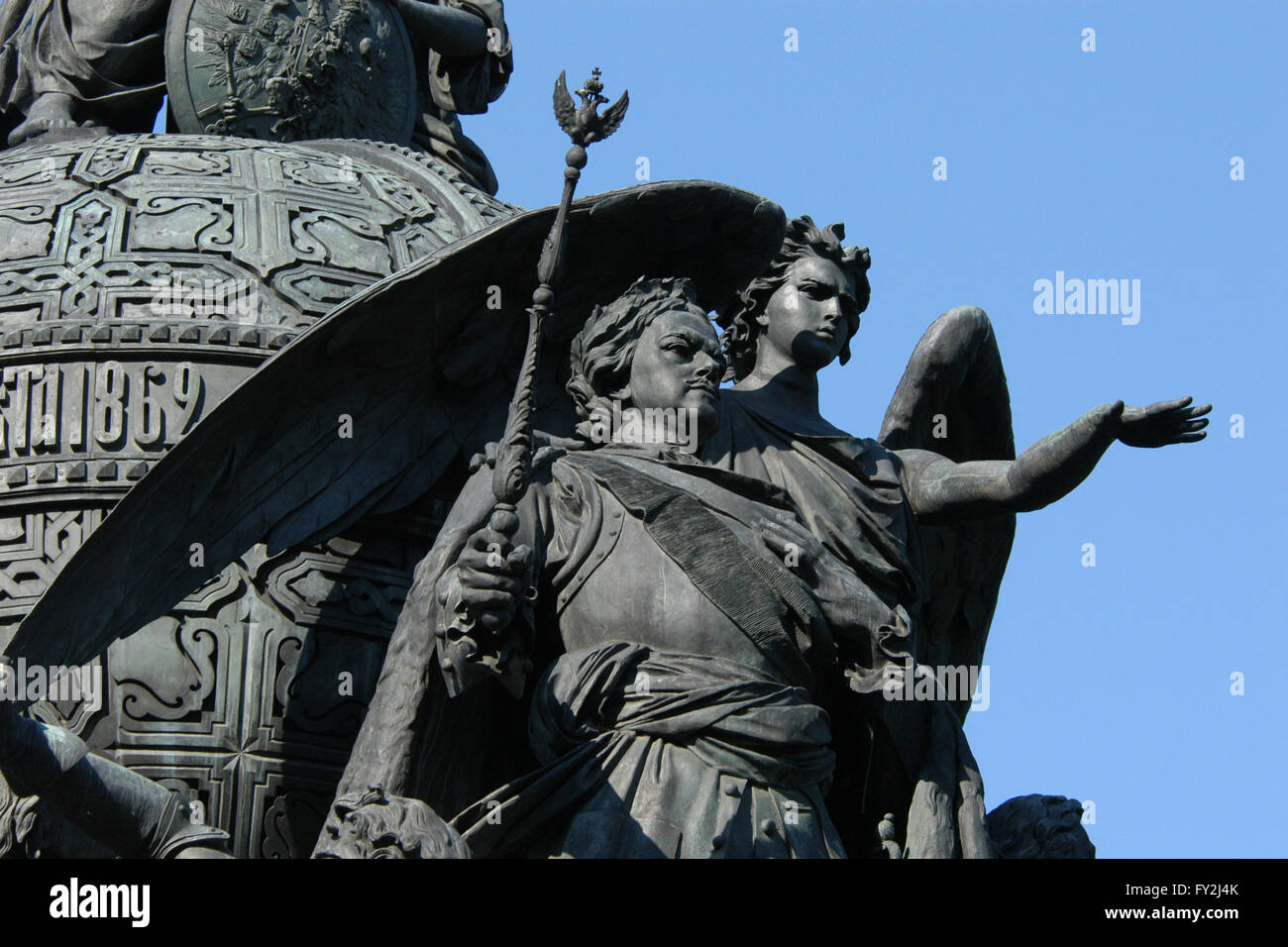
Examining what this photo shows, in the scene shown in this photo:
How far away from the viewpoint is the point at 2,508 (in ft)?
48.3

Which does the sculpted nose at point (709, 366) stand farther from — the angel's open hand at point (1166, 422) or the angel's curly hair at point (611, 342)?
the angel's open hand at point (1166, 422)

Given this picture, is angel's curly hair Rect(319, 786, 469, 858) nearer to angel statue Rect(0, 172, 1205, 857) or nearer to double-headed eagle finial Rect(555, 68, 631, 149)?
angel statue Rect(0, 172, 1205, 857)

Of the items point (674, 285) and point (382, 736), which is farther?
point (674, 285)

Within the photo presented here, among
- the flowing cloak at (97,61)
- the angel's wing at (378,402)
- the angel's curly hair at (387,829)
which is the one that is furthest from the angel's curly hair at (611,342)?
the flowing cloak at (97,61)

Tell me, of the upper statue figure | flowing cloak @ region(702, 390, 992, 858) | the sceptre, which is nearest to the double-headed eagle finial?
the sceptre

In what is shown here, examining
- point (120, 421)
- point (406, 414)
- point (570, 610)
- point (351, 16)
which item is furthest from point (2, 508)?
point (351, 16)

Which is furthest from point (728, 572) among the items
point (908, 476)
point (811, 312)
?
point (811, 312)

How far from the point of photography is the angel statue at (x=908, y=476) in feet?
45.6

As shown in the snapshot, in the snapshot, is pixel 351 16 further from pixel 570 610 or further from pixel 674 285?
pixel 570 610

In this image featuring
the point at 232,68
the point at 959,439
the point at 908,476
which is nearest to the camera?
the point at 908,476

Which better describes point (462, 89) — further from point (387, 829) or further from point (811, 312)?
point (387, 829)

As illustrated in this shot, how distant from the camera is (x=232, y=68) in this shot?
57.3 ft

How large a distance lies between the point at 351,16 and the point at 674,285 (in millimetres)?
3752

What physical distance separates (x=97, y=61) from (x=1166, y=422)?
258 inches
